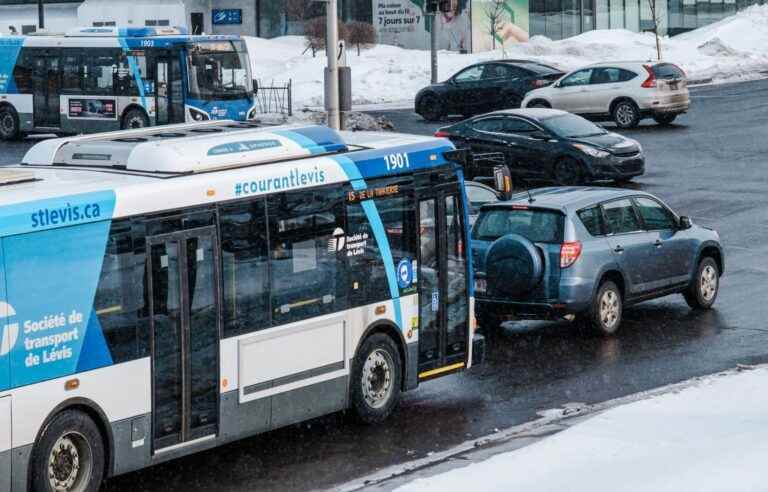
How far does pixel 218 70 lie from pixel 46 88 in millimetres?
5374

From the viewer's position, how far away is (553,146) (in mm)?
29328

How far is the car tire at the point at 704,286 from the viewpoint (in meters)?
18.8

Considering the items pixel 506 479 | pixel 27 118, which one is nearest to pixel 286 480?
pixel 506 479

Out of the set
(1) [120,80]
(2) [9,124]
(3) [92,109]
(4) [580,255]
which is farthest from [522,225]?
(2) [9,124]

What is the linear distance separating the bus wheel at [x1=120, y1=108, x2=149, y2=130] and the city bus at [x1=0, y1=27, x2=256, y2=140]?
26 millimetres

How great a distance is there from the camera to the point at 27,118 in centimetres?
4166

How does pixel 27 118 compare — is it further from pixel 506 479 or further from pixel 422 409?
pixel 506 479

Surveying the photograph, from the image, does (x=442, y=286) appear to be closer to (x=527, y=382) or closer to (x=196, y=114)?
(x=527, y=382)

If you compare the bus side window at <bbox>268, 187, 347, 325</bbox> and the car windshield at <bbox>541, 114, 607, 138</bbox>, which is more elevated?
the car windshield at <bbox>541, 114, 607, 138</bbox>

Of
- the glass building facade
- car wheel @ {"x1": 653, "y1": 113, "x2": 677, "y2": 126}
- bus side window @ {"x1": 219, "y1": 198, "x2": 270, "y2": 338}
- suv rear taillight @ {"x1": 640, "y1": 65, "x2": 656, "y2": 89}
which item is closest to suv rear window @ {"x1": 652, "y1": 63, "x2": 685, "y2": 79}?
suv rear taillight @ {"x1": 640, "y1": 65, "x2": 656, "y2": 89}

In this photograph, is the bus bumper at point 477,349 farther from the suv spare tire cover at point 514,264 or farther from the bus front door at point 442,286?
the suv spare tire cover at point 514,264

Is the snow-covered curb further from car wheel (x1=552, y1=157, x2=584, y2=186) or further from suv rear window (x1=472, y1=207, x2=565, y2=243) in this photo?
car wheel (x1=552, y1=157, x2=584, y2=186)

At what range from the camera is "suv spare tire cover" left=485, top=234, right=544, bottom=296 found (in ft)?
53.4

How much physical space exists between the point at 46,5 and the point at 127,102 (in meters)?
37.9
